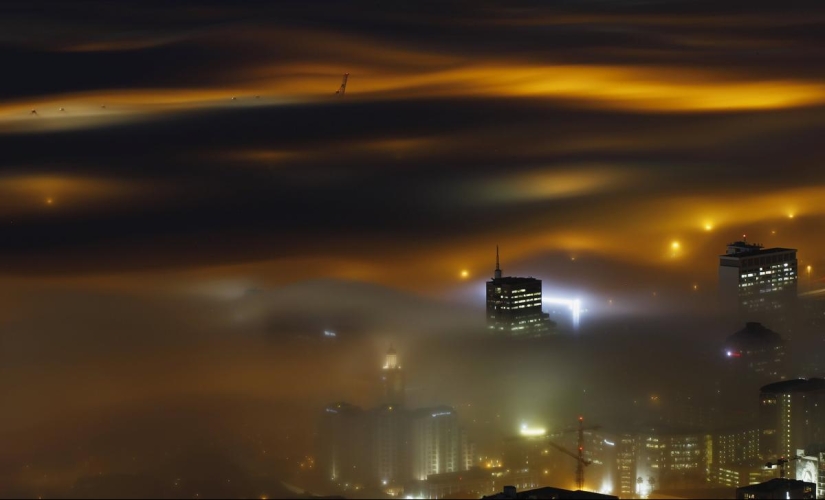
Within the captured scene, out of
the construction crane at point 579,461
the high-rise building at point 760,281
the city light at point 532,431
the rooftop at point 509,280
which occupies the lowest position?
the construction crane at point 579,461

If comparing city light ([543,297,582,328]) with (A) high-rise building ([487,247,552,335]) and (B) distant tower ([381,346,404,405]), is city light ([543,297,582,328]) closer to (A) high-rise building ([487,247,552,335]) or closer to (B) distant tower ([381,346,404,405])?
(A) high-rise building ([487,247,552,335])

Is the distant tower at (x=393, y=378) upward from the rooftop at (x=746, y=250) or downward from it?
downward

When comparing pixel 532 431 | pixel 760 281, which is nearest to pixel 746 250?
pixel 760 281

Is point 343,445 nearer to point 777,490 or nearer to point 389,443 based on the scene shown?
point 389,443

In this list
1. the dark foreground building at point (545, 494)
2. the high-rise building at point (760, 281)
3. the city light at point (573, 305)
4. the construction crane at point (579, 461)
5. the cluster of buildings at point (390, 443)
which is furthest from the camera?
the high-rise building at point (760, 281)

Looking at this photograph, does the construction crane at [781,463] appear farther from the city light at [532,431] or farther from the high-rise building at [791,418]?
the city light at [532,431]

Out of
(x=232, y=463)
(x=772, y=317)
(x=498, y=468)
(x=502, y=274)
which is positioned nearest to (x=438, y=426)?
(x=498, y=468)

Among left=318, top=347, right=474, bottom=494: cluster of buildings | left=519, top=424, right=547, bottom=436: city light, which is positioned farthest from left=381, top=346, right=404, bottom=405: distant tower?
left=519, top=424, right=547, bottom=436: city light

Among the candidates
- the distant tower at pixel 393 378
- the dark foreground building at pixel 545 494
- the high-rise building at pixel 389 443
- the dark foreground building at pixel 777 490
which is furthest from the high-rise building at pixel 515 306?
the dark foreground building at pixel 545 494
